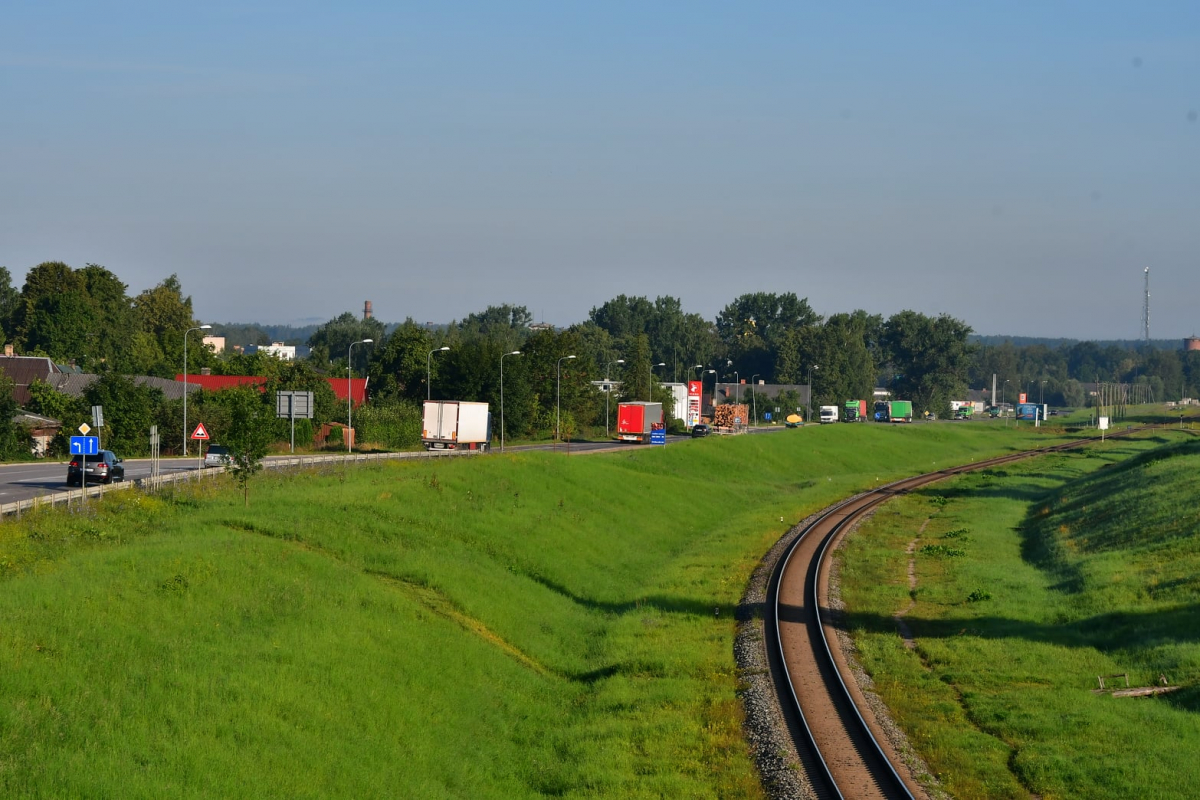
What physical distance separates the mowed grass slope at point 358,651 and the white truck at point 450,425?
104 feet

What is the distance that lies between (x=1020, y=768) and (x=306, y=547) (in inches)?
785

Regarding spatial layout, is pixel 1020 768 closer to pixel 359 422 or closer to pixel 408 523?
pixel 408 523

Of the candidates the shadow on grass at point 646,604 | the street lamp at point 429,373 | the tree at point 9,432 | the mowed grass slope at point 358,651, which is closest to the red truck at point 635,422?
the street lamp at point 429,373

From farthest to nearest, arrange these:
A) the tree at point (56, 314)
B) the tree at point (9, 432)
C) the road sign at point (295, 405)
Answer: the tree at point (56, 314) → the road sign at point (295, 405) → the tree at point (9, 432)

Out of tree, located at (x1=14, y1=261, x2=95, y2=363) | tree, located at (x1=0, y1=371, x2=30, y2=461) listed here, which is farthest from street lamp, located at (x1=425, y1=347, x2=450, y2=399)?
tree, located at (x1=14, y1=261, x2=95, y2=363)

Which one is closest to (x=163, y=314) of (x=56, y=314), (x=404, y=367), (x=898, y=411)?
(x=56, y=314)

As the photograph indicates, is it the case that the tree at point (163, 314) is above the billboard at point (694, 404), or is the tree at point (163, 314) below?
above

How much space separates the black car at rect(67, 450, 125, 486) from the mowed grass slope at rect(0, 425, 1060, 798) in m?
10.2

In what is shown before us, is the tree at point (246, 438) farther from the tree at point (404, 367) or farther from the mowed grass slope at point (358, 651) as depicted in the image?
the tree at point (404, 367)

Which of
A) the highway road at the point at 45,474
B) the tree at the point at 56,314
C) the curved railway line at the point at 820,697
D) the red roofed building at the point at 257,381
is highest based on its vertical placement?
the tree at the point at 56,314

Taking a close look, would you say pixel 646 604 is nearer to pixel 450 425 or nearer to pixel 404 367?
pixel 450 425

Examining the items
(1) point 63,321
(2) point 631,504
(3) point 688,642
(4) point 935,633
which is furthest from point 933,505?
(1) point 63,321

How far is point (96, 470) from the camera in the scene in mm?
50062

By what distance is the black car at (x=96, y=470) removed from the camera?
164ft
